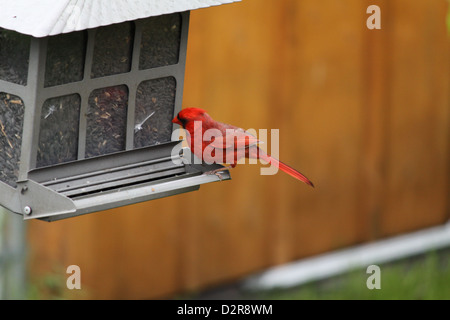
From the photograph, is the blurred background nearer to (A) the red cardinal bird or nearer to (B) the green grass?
(B) the green grass

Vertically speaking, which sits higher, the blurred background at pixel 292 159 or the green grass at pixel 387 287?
the blurred background at pixel 292 159

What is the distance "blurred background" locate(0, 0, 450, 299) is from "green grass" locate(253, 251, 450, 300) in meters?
0.22

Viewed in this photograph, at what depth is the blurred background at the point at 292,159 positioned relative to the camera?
4367 mm

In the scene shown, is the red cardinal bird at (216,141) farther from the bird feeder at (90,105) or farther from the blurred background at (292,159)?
the blurred background at (292,159)

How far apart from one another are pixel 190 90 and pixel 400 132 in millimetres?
1706

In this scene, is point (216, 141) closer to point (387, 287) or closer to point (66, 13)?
point (66, 13)

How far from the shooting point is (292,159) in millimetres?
4883

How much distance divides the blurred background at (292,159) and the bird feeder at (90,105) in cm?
156

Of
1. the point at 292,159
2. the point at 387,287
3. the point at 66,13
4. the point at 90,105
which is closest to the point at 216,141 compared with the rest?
the point at 90,105

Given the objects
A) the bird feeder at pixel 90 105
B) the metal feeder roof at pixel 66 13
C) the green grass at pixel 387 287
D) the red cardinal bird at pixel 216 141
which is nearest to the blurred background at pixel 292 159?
the green grass at pixel 387 287

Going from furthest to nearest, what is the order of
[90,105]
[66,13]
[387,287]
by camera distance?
[387,287]
[90,105]
[66,13]

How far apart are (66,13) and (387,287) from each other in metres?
3.27

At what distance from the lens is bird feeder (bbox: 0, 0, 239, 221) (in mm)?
2268

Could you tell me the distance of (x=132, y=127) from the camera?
264 centimetres
